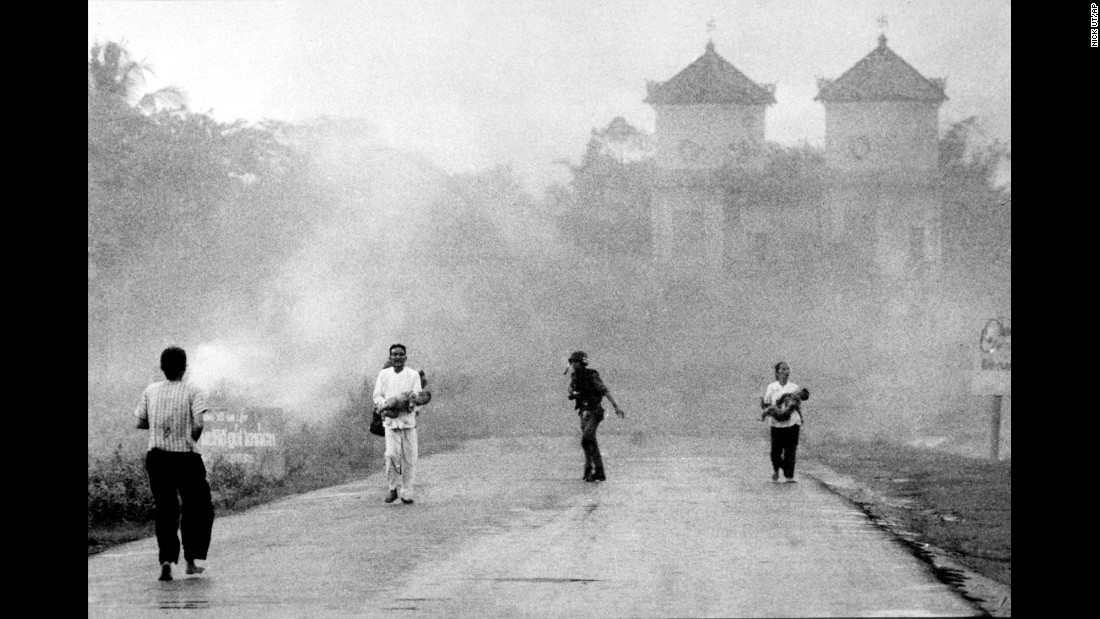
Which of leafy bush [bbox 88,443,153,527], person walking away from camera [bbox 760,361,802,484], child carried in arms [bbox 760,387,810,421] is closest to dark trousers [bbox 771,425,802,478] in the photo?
person walking away from camera [bbox 760,361,802,484]

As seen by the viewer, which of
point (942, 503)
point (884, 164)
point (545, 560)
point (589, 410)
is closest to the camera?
point (545, 560)

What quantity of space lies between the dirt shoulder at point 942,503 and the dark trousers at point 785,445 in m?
0.59

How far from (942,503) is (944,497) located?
71cm

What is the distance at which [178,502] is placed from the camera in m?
12.4

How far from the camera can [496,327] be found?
173 feet

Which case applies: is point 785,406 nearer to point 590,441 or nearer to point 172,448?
point 590,441

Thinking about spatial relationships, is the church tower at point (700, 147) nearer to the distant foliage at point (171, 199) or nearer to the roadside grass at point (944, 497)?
the distant foliage at point (171, 199)

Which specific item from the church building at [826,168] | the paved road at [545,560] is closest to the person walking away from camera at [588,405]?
the paved road at [545,560]

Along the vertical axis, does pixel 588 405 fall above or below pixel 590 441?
above

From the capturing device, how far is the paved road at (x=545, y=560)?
10945mm

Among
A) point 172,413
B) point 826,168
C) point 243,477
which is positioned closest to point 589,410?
point 243,477

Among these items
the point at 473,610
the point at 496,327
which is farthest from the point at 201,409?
the point at 496,327

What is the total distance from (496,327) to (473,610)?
42.1m

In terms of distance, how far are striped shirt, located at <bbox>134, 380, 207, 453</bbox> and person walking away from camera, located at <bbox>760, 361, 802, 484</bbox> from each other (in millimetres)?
10216
